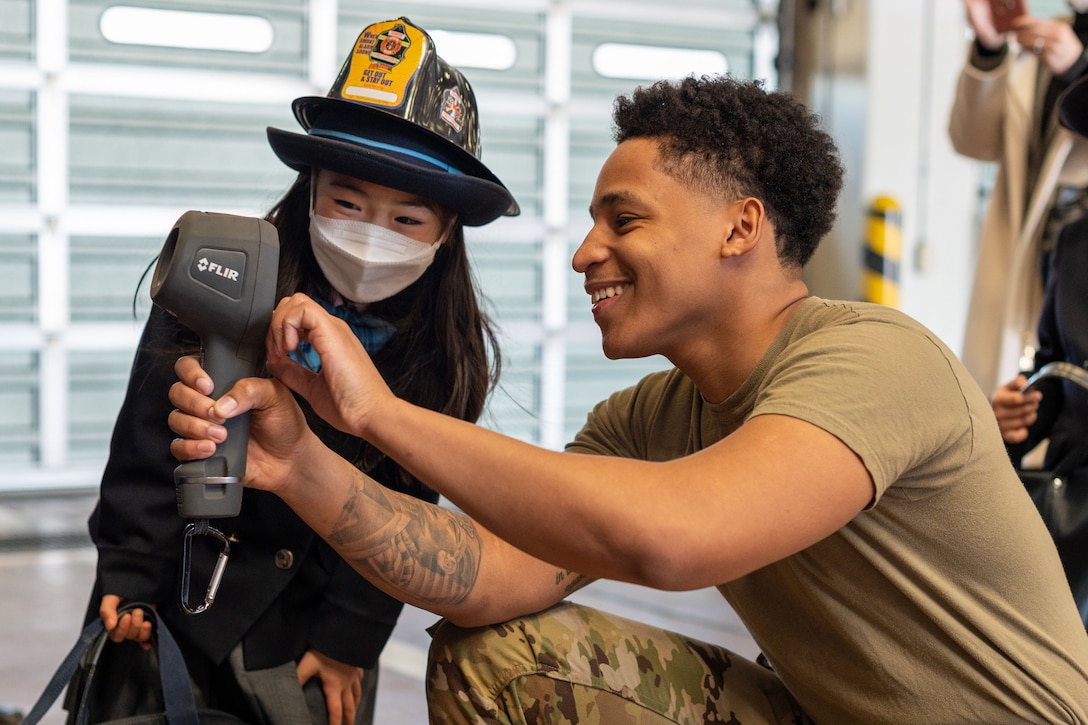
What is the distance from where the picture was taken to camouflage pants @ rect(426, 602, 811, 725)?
1.83 metres

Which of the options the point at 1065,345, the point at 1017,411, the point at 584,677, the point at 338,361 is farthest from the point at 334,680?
the point at 1065,345

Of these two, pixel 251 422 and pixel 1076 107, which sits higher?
pixel 1076 107

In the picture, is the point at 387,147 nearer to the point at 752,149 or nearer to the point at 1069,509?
the point at 752,149

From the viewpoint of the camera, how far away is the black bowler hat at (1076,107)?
292 centimetres

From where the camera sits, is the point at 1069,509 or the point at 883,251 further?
the point at 883,251

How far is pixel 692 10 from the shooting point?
6.70 meters

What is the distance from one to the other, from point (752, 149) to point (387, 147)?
650 mm

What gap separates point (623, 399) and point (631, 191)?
450mm

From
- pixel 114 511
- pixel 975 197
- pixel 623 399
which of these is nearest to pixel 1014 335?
pixel 623 399

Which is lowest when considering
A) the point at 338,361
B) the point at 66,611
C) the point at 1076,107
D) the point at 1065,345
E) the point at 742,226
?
the point at 66,611

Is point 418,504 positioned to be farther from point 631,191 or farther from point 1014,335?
point 1014,335

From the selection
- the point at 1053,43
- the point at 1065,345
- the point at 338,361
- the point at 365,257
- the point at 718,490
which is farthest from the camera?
the point at 1053,43

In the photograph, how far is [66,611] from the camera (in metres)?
4.18

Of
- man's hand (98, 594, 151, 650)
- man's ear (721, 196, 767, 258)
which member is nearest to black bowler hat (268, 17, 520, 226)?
man's ear (721, 196, 767, 258)
